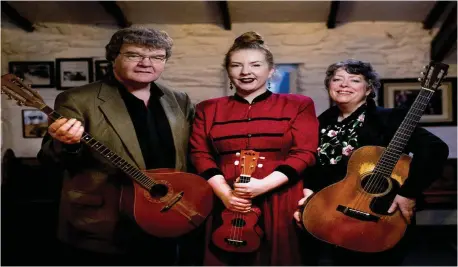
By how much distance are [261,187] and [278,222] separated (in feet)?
0.60

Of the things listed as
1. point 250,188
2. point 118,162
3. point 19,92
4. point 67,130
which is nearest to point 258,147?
point 250,188

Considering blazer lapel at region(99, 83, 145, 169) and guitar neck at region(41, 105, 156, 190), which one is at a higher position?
blazer lapel at region(99, 83, 145, 169)

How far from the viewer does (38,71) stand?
157 inches

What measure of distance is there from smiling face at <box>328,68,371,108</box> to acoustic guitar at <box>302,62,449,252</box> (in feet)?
0.60

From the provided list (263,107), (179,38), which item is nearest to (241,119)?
(263,107)

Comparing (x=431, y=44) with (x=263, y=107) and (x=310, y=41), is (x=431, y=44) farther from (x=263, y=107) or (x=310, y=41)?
(x=263, y=107)

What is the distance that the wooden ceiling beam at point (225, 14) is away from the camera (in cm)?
379

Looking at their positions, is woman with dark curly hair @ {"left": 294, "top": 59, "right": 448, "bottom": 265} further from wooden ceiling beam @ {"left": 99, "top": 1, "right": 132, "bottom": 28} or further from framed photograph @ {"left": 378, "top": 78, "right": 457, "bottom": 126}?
wooden ceiling beam @ {"left": 99, "top": 1, "right": 132, "bottom": 28}


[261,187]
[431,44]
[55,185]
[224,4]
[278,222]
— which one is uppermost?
[224,4]

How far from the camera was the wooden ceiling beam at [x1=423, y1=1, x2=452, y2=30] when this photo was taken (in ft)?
12.6

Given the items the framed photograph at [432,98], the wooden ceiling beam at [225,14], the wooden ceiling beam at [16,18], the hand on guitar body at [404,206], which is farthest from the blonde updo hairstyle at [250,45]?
Result: the wooden ceiling beam at [16,18]

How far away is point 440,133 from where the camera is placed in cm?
425

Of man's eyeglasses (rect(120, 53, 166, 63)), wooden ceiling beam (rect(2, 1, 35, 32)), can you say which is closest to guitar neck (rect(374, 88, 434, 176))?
man's eyeglasses (rect(120, 53, 166, 63))

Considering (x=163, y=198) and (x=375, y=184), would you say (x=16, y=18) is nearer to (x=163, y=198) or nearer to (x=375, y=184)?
(x=163, y=198)
